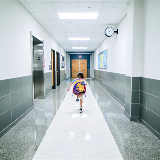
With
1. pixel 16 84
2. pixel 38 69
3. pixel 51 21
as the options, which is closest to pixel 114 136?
pixel 16 84

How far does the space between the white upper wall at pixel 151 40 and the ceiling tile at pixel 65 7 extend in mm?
1888

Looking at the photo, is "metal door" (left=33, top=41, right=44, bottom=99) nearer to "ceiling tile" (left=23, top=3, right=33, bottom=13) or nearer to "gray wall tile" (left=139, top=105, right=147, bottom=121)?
"ceiling tile" (left=23, top=3, right=33, bottom=13)

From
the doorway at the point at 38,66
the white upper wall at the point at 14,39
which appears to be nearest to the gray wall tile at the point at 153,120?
the white upper wall at the point at 14,39

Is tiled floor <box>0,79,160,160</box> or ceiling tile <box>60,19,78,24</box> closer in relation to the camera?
tiled floor <box>0,79,160,160</box>

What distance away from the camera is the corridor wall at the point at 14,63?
3238 millimetres

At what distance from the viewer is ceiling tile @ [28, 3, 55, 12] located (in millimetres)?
4289

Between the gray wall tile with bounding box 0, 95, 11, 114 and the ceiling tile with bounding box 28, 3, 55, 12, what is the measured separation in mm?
2623

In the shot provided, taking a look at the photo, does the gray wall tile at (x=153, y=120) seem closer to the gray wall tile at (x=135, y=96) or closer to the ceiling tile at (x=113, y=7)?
the gray wall tile at (x=135, y=96)

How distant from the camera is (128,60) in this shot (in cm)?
429

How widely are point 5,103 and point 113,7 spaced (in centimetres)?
382

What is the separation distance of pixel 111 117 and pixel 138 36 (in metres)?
Answer: 2.18

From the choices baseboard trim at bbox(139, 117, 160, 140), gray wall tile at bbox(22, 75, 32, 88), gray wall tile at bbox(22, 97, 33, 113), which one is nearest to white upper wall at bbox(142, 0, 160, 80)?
baseboard trim at bbox(139, 117, 160, 140)

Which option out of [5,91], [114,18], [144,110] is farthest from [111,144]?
[114,18]

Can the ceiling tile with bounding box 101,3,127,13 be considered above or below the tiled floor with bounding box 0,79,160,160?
above
